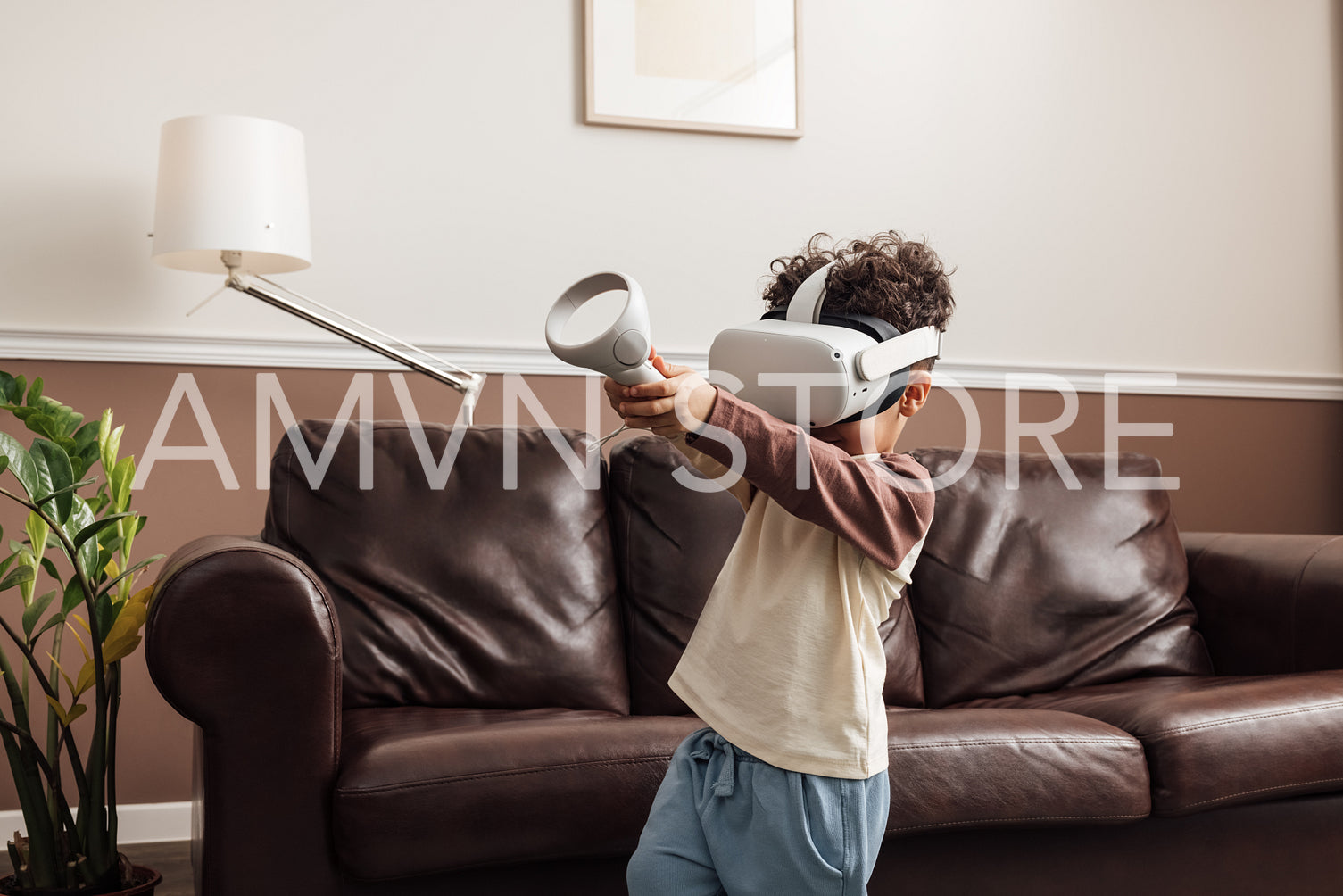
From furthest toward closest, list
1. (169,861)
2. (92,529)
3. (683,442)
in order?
(169,861) → (92,529) → (683,442)

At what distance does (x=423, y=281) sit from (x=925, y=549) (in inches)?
51.0

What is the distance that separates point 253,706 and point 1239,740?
1.37 meters

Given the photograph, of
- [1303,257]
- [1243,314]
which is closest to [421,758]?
[1243,314]

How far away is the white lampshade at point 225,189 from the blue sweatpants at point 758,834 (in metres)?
1.45

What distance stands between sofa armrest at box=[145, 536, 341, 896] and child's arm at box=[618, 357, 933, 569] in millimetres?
673

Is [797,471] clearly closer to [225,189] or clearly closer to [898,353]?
[898,353]

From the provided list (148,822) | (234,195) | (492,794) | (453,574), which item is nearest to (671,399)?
(492,794)

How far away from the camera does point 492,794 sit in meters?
1.41

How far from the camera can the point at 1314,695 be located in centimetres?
170

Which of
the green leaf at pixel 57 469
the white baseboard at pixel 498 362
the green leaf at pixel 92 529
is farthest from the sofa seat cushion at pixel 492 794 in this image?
the white baseboard at pixel 498 362

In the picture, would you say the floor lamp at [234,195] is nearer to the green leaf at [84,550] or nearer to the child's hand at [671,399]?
the green leaf at [84,550]

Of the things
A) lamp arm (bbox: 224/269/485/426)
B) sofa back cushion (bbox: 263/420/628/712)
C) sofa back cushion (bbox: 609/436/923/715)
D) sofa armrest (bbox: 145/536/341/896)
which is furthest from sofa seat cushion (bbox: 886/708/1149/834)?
lamp arm (bbox: 224/269/485/426)

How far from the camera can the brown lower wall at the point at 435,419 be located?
95.0 inches

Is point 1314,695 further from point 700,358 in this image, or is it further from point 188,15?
point 188,15
